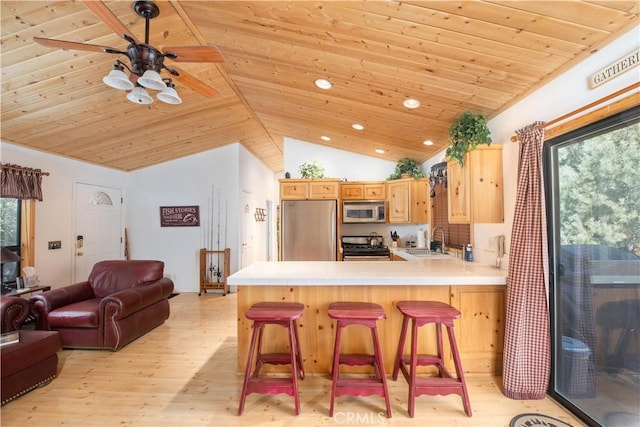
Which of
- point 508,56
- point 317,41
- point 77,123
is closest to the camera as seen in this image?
point 508,56

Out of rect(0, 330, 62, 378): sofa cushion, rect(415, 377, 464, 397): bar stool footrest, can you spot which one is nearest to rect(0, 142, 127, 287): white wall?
rect(0, 330, 62, 378): sofa cushion

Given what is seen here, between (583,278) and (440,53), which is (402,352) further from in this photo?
(440,53)

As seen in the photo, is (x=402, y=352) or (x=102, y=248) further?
(x=102, y=248)

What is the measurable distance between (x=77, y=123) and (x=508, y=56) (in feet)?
15.1

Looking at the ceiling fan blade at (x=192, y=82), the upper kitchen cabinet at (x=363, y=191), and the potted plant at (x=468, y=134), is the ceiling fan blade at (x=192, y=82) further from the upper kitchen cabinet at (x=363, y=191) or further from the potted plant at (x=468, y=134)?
the upper kitchen cabinet at (x=363, y=191)

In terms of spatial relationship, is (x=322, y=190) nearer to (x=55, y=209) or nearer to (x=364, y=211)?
(x=364, y=211)

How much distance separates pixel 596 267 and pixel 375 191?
3.44m

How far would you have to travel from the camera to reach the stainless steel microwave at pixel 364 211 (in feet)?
16.3

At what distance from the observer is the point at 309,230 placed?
4.86 meters

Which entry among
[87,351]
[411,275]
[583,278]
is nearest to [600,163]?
[583,278]

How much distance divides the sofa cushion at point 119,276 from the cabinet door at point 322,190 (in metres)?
2.53

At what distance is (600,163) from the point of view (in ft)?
6.11

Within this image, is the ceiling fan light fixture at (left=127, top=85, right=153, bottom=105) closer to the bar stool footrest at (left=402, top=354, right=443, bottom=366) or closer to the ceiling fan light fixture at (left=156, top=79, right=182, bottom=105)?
the ceiling fan light fixture at (left=156, top=79, right=182, bottom=105)

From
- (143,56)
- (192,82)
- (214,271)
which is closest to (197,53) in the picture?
(143,56)
